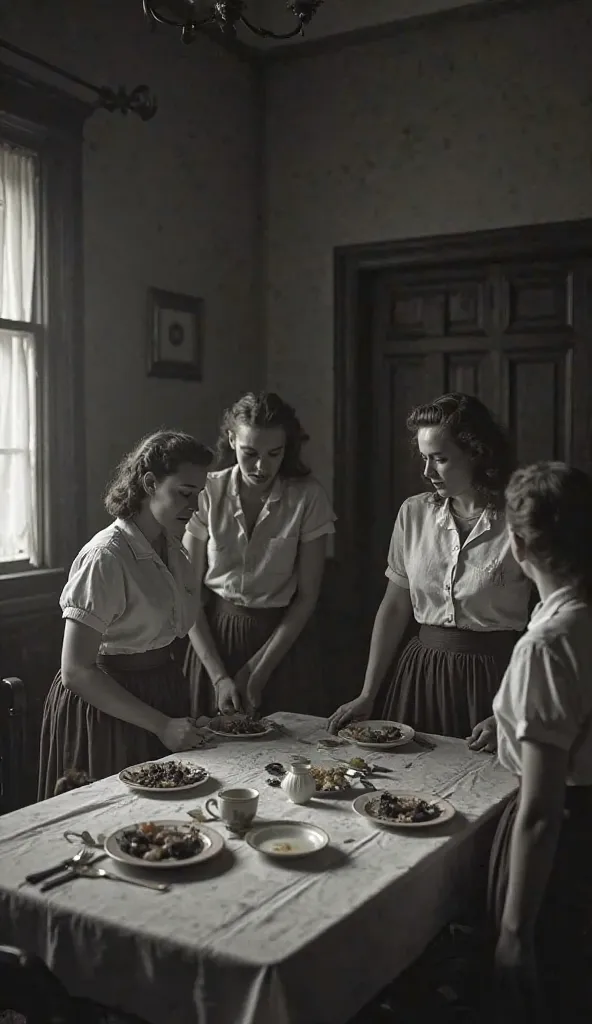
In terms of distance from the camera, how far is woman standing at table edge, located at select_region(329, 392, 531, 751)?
249 cm

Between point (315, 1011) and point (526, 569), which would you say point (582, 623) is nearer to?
point (526, 569)

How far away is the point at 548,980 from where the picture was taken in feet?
5.54

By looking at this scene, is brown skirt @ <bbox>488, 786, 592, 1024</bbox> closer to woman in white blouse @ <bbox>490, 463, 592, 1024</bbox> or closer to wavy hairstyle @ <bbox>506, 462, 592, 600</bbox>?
woman in white blouse @ <bbox>490, 463, 592, 1024</bbox>

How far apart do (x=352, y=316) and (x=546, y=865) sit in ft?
9.80

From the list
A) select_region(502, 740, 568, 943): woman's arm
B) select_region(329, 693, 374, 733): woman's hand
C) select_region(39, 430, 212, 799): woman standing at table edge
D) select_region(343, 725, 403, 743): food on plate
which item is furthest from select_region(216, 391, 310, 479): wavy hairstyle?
select_region(502, 740, 568, 943): woman's arm

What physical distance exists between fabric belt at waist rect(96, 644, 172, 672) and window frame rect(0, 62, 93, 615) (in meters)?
0.86

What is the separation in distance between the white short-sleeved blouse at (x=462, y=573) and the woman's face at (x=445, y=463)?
0.26ft

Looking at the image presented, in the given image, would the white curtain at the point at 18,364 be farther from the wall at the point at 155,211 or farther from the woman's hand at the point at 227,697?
the woman's hand at the point at 227,697

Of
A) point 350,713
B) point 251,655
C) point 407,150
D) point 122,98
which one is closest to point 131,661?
point 350,713

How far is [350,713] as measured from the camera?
2480 millimetres

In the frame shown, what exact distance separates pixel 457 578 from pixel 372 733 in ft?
1.52

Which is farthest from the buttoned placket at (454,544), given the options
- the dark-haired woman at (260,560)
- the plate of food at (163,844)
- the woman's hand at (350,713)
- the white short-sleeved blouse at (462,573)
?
the plate of food at (163,844)

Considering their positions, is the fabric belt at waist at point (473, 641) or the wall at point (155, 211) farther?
the wall at point (155, 211)

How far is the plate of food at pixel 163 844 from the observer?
1.58 metres
